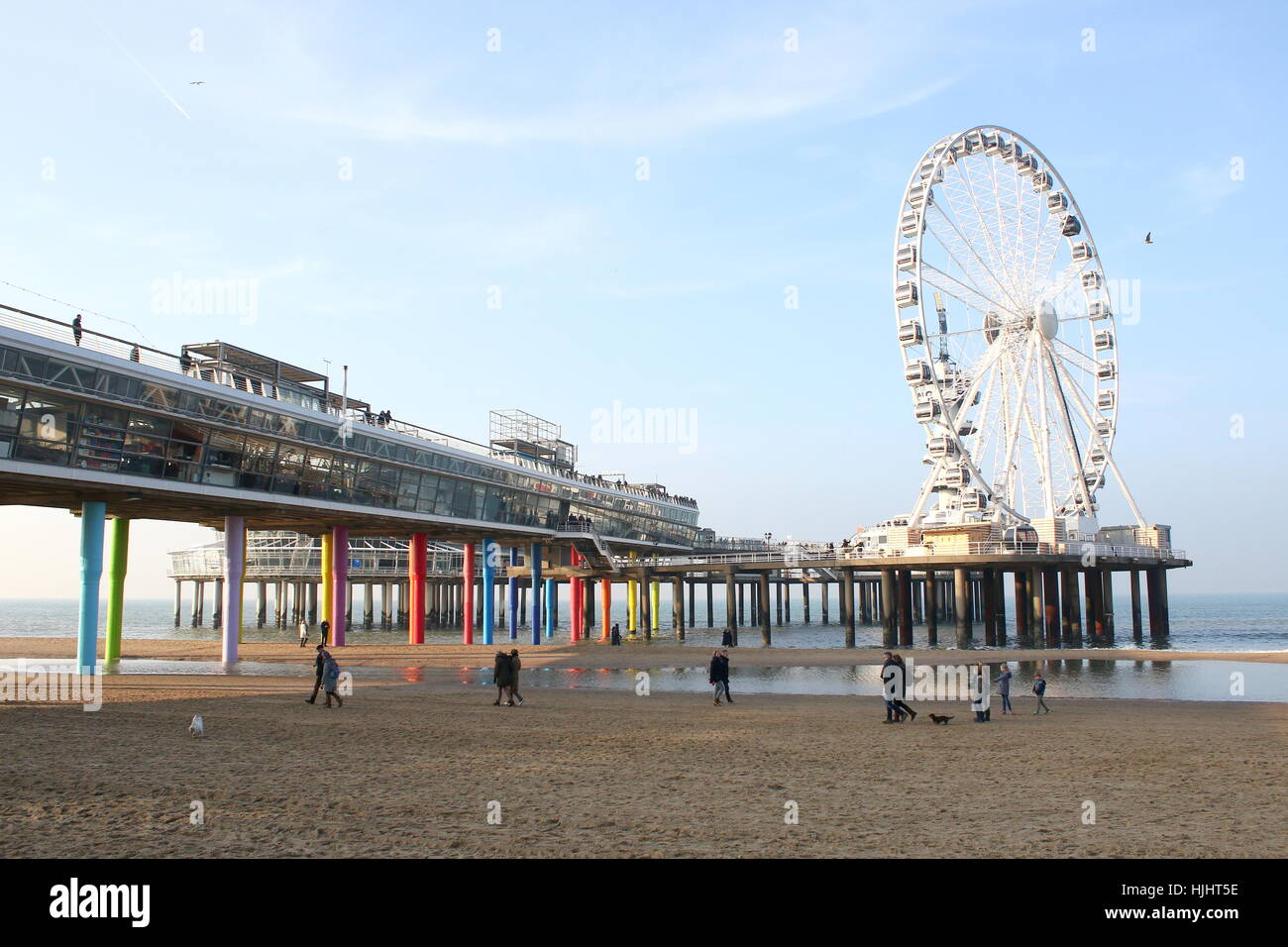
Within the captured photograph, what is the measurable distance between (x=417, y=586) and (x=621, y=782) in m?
38.2

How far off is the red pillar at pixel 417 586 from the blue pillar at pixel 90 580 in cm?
1864

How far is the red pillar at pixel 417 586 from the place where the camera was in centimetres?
4809

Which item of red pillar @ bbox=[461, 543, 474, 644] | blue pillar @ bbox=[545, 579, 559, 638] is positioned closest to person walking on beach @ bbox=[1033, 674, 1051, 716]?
red pillar @ bbox=[461, 543, 474, 644]

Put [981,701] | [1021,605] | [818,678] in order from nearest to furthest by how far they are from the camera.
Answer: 1. [981,701]
2. [818,678]
3. [1021,605]

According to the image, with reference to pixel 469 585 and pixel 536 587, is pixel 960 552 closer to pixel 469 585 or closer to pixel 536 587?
pixel 536 587

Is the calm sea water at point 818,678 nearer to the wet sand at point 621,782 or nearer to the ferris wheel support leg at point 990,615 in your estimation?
the wet sand at point 621,782

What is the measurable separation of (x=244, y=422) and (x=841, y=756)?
26.2m

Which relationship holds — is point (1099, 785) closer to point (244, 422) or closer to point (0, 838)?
point (0, 838)

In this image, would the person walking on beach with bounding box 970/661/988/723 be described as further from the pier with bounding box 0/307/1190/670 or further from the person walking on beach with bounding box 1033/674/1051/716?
the pier with bounding box 0/307/1190/670

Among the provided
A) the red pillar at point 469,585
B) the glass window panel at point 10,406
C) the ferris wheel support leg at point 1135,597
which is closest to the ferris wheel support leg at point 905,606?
the ferris wheel support leg at point 1135,597

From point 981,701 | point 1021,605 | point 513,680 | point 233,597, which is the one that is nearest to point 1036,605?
point 1021,605

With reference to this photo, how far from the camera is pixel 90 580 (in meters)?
29.0

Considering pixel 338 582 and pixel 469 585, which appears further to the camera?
pixel 469 585

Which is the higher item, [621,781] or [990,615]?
[621,781]
